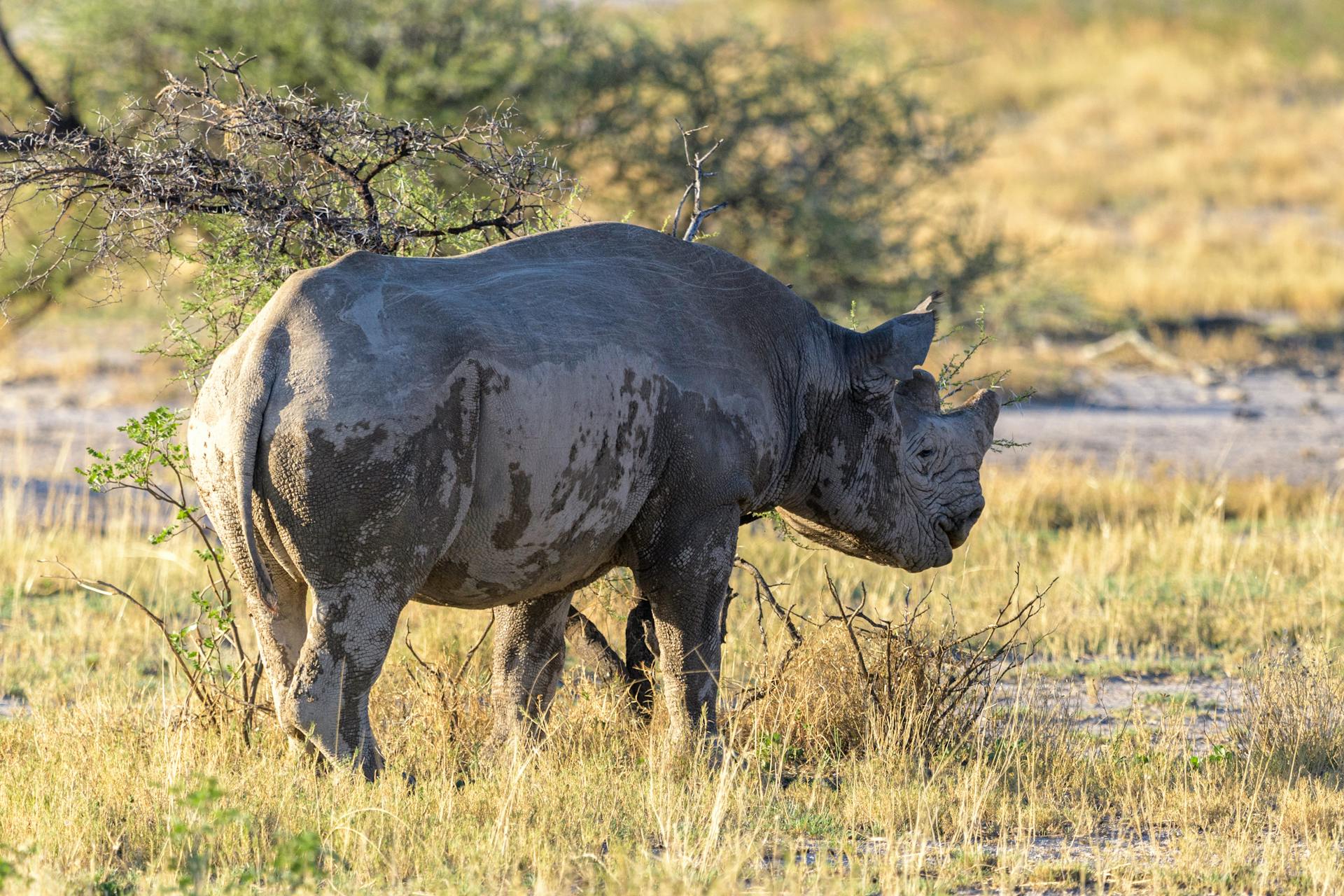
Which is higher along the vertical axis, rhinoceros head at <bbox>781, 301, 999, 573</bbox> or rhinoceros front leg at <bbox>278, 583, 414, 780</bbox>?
rhinoceros head at <bbox>781, 301, 999, 573</bbox>

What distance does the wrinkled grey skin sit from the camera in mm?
4977

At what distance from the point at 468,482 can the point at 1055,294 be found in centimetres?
1599

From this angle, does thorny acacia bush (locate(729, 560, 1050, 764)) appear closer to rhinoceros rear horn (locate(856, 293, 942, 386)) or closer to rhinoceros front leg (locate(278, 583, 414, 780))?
rhinoceros rear horn (locate(856, 293, 942, 386))

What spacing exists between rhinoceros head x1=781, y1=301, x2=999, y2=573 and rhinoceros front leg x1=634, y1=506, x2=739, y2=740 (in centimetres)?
63

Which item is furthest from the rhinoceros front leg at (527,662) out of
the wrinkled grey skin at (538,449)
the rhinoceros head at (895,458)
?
the rhinoceros head at (895,458)

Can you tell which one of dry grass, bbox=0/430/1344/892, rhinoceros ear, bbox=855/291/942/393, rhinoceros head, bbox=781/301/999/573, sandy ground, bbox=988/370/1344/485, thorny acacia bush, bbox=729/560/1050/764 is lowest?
dry grass, bbox=0/430/1344/892

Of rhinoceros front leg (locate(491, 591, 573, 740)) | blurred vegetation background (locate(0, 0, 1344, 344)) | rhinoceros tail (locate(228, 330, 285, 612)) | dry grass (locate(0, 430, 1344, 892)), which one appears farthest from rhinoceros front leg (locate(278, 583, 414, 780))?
blurred vegetation background (locate(0, 0, 1344, 344))

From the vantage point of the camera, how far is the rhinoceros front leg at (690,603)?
578 centimetres

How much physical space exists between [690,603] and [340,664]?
4.25 feet

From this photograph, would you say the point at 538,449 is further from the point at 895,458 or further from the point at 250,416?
the point at 895,458

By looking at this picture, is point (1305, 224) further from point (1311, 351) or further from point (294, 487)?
point (294, 487)

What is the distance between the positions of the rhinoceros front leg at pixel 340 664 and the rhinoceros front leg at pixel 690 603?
0.99 m

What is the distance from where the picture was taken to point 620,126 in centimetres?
1592

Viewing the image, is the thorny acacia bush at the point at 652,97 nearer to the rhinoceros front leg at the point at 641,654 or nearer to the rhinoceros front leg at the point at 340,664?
the rhinoceros front leg at the point at 641,654
